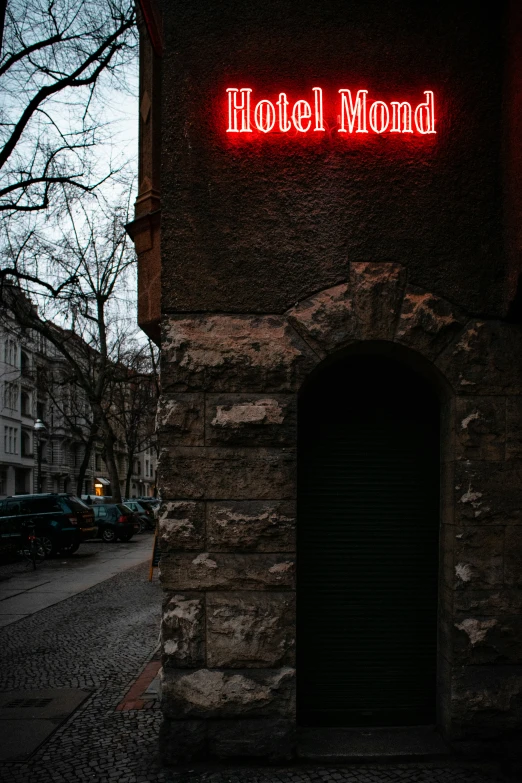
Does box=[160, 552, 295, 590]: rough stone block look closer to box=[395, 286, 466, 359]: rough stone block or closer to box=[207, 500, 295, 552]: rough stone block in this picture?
box=[207, 500, 295, 552]: rough stone block

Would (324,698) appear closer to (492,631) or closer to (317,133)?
(492,631)

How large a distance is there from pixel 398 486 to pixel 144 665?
4046 mm

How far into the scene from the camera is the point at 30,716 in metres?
5.88

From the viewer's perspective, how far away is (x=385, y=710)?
521 cm

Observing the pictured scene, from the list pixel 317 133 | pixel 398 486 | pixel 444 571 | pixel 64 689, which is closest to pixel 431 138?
pixel 317 133

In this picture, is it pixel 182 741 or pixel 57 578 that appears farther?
pixel 57 578

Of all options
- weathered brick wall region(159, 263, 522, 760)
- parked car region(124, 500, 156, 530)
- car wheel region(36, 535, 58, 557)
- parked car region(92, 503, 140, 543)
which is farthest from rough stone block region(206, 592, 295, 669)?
parked car region(124, 500, 156, 530)

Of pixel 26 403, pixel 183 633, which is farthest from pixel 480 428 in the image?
pixel 26 403

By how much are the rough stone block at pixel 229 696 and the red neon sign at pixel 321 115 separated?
13.3ft

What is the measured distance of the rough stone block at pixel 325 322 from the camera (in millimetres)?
5012

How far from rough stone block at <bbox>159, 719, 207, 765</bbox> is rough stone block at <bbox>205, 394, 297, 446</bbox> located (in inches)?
78.4

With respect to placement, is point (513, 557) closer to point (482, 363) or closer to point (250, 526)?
point (482, 363)

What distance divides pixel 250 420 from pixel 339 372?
0.98 meters

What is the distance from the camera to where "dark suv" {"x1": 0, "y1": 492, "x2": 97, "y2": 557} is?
20594mm
